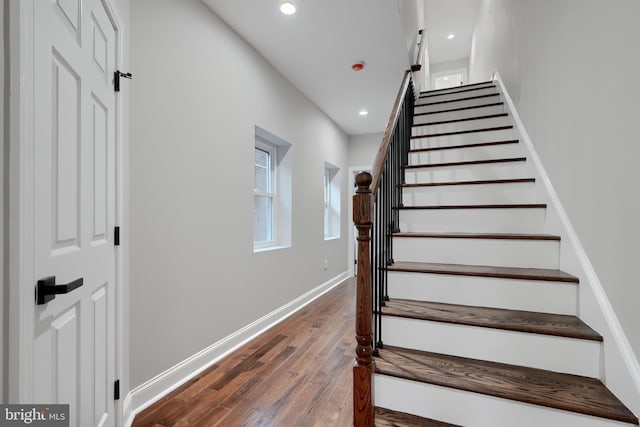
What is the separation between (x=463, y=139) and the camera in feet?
9.31

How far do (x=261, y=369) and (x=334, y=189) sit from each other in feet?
11.7

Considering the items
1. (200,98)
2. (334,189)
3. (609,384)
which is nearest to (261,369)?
A: (609,384)

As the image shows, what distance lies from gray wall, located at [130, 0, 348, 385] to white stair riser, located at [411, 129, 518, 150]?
152 centimetres

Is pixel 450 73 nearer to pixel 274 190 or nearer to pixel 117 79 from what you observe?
pixel 274 190

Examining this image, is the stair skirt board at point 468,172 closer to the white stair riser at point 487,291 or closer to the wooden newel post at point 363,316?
the white stair riser at point 487,291

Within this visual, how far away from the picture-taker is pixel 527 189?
83.6 inches

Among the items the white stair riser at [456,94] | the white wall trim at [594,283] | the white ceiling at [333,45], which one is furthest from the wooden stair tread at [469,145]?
the white stair riser at [456,94]

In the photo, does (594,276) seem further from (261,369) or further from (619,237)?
(261,369)

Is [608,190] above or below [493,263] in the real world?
above

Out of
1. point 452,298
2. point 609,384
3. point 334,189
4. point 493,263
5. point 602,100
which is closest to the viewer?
point 609,384

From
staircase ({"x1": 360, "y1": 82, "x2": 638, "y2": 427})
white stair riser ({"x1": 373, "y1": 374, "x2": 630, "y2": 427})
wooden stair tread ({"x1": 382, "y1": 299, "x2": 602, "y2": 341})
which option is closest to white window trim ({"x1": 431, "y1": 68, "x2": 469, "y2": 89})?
staircase ({"x1": 360, "y1": 82, "x2": 638, "y2": 427})

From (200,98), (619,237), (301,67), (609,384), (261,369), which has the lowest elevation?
(261,369)

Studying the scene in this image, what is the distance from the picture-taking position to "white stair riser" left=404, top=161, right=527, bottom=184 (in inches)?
90.9

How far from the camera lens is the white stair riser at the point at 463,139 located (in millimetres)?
2672
